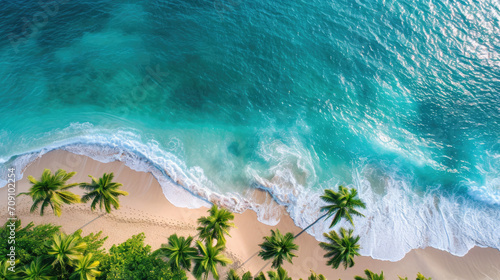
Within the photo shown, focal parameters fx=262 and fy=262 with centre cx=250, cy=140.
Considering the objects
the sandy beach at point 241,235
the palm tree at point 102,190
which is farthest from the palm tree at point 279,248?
the palm tree at point 102,190

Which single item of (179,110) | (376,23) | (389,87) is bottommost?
(179,110)

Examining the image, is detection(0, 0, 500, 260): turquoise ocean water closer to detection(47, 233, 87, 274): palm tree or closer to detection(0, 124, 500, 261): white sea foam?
detection(0, 124, 500, 261): white sea foam

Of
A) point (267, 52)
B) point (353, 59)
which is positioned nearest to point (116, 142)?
point (267, 52)

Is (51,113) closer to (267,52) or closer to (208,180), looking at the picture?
(208,180)

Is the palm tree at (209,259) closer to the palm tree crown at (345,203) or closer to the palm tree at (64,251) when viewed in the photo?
the palm tree at (64,251)

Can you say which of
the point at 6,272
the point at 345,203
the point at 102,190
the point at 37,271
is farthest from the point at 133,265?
the point at 345,203

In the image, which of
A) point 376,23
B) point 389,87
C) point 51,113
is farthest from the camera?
point 376,23

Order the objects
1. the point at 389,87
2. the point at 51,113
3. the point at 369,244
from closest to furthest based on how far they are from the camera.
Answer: the point at 369,244
the point at 51,113
the point at 389,87

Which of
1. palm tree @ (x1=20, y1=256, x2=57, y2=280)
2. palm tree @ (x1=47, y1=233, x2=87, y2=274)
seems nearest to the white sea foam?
palm tree @ (x1=47, y1=233, x2=87, y2=274)
